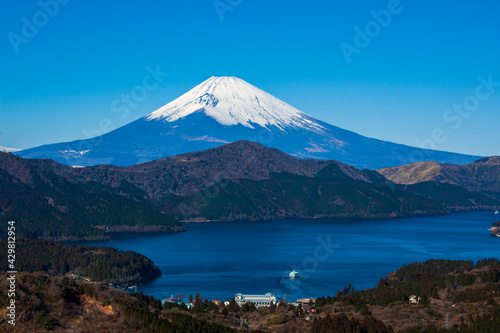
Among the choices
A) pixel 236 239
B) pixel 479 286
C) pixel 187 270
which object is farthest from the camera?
pixel 236 239

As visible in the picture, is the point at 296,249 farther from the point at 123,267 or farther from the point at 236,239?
the point at 123,267

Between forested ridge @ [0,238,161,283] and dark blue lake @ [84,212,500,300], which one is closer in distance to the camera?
dark blue lake @ [84,212,500,300]

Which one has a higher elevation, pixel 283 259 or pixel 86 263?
pixel 86 263

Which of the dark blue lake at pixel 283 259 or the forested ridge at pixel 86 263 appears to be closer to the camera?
the dark blue lake at pixel 283 259

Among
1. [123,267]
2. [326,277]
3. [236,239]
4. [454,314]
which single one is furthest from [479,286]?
[236,239]

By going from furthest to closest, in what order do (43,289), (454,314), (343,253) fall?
(343,253) → (454,314) → (43,289)

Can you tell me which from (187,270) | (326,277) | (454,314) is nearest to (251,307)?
(454,314)

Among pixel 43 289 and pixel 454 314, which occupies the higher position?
pixel 43 289

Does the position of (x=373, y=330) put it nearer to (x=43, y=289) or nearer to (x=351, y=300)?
(x=351, y=300)

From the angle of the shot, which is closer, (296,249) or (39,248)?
(39,248)

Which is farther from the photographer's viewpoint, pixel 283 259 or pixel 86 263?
pixel 283 259
